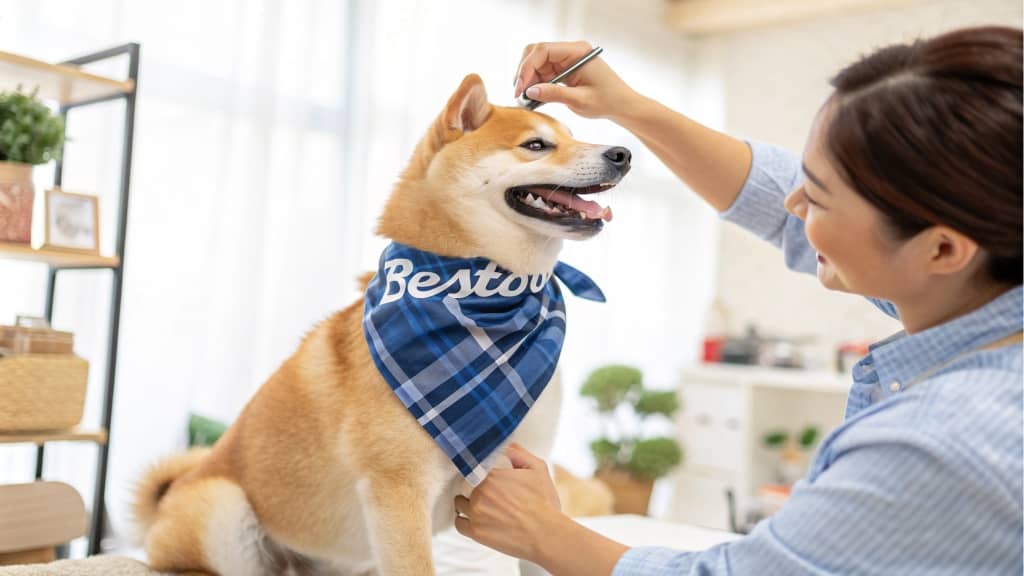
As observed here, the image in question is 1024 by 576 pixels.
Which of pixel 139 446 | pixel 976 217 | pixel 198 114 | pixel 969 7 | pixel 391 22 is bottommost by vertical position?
pixel 139 446

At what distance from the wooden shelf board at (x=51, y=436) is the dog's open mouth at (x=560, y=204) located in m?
1.15

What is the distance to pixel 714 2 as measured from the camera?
4598 mm

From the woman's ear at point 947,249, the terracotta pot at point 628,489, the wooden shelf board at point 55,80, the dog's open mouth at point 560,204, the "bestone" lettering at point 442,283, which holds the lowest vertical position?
the terracotta pot at point 628,489

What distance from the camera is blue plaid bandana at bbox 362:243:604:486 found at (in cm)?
107

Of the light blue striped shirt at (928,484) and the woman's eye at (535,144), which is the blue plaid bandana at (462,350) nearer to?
the woman's eye at (535,144)

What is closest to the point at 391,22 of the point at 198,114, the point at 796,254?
the point at 198,114

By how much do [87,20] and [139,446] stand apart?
1.24 meters

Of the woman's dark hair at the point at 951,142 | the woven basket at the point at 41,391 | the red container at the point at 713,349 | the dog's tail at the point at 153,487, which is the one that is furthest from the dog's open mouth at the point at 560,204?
the red container at the point at 713,349

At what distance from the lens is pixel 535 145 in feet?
4.06

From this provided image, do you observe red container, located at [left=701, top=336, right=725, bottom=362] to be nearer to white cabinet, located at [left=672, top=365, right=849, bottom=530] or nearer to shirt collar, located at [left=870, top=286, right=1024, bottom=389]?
white cabinet, located at [left=672, top=365, right=849, bottom=530]

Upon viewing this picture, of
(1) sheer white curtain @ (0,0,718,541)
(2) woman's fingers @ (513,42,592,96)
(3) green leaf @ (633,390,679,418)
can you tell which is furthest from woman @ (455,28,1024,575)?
(3) green leaf @ (633,390,679,418)

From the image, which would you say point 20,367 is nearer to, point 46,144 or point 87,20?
point 46,144

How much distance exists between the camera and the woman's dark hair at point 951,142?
2.11ft

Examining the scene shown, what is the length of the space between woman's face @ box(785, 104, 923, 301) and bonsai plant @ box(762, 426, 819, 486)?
3.40 metres
